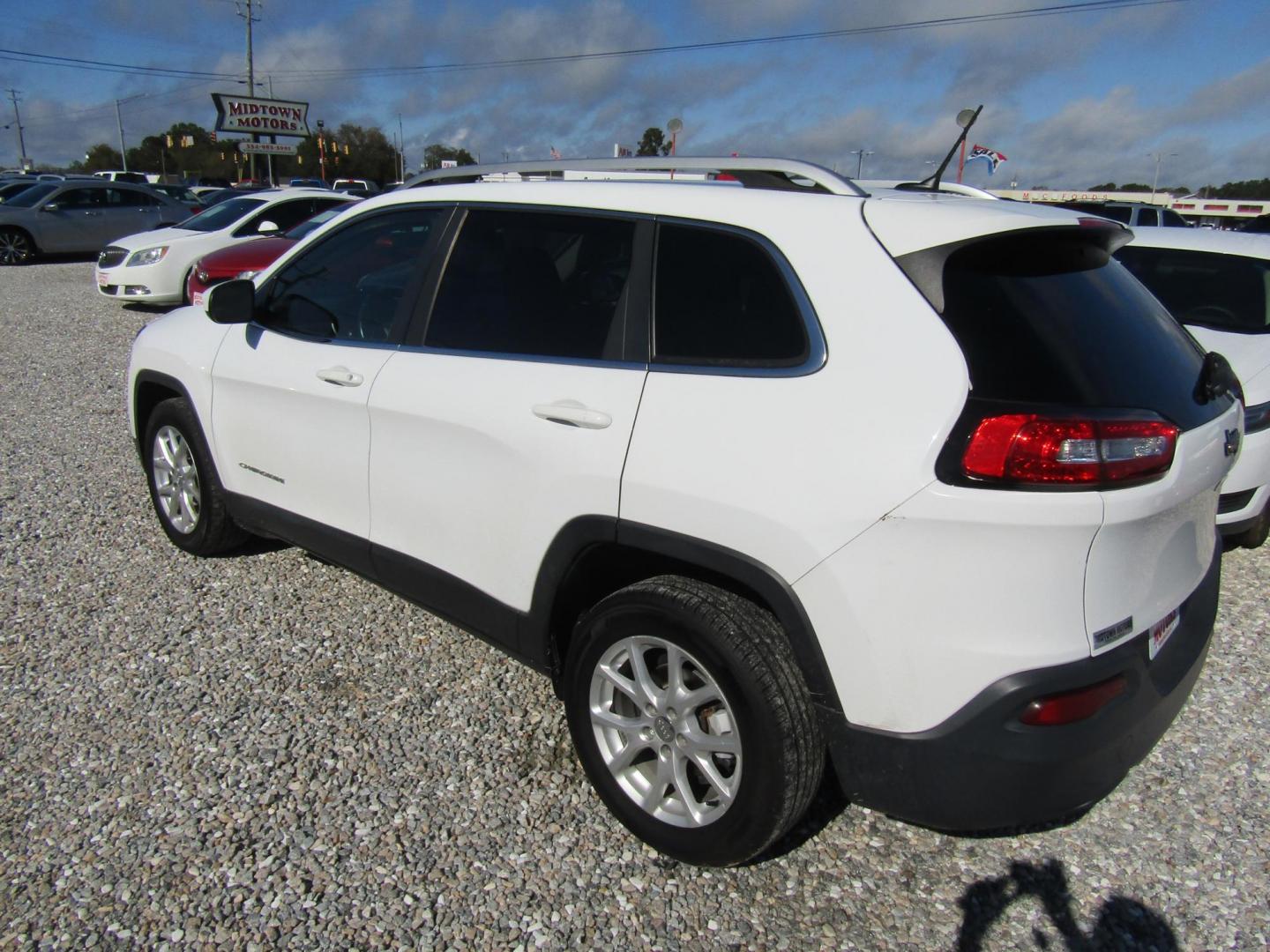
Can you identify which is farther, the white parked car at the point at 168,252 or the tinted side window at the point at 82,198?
the tinted side window at the point at 82,198

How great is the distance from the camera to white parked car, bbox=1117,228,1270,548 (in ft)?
13.6

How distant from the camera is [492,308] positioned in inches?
115

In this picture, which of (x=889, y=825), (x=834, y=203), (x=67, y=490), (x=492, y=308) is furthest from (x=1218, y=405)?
(x=67, y=490)

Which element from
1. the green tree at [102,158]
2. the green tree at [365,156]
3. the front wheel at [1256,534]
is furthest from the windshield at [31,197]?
the green tree at [102,158]

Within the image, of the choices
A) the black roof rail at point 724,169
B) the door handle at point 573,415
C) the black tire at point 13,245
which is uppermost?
the black roof rail at point 724,169

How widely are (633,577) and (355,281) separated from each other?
167cm

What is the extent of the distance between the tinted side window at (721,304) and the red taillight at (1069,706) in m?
0.92

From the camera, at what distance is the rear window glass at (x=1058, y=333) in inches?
77.4

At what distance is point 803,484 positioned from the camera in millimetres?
2033

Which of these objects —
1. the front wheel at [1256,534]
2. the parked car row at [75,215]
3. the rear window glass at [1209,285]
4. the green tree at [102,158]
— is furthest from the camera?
the green tree at [102,158]

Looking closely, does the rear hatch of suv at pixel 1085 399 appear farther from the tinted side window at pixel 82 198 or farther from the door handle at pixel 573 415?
the tinted side window at pixel 82 198

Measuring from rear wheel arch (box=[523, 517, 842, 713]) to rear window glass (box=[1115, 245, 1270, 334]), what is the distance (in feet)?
12.5

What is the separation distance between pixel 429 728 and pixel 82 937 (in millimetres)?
1113

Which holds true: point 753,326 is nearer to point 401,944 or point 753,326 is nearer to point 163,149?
point 401,944
